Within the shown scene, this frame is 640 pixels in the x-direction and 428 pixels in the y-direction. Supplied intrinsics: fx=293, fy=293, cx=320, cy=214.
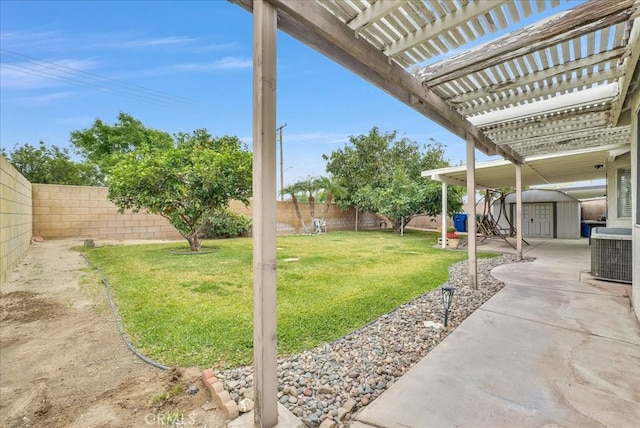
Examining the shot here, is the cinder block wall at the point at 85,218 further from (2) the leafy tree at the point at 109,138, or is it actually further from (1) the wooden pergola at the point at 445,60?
(1) the wooden pergola at the point at 445,60

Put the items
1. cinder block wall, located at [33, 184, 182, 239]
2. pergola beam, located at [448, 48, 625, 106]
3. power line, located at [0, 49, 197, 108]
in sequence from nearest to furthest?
pergola beam, located at [448, 48, 625, 106], cinder block wall, located at [33, 184, 182, 239], power line, located at [0, 49, 197, 108]

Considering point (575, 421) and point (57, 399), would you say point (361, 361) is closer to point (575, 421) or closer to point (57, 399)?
point (575, 421)

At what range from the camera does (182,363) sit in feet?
7.54

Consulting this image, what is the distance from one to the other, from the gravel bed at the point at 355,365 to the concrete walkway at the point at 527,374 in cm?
12

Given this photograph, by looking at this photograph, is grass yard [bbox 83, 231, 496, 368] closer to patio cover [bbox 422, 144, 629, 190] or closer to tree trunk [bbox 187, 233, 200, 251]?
tree trunk [bbox 187, 233, 200, 251]

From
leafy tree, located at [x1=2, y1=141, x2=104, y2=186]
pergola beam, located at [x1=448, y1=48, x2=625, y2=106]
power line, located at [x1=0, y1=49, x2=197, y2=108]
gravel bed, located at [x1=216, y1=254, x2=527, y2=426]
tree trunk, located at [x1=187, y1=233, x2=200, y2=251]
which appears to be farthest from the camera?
leafy tree, located at [x1=2, y1=141, x2=104, y2=186]

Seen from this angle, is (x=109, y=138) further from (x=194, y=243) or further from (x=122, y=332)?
(x=122, y=332)

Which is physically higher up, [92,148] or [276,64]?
[92,148]

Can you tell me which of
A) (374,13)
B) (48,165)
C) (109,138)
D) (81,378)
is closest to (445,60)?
(374,13)

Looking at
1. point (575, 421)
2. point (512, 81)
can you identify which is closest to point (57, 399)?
point (575, 421)

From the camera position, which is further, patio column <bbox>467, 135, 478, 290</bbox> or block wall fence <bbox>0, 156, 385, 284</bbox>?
block wall fence <bbox>0, 156, 385, 284</bbox>

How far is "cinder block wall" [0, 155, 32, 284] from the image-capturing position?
4918 millimetres

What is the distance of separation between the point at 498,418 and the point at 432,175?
855 centimetres

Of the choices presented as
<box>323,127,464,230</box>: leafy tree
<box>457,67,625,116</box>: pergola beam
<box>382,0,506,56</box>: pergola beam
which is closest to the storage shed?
→ <box>323,127,464,230</box>: leafy tree
